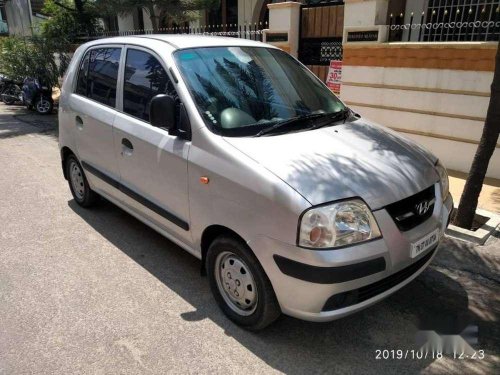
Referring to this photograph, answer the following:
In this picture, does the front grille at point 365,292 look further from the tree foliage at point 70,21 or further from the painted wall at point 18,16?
the painted wall at point 18,16

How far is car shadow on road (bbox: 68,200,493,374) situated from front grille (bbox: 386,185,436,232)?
30.5 inches

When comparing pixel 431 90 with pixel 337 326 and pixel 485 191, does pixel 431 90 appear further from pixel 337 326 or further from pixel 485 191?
pixel 337 326

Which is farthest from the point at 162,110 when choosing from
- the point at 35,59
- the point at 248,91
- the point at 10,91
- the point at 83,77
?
the point at 10,91

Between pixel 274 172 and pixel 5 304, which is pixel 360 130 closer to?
pixel 274 172

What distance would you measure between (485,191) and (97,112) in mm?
4619

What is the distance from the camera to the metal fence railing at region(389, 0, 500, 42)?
613 centimetres

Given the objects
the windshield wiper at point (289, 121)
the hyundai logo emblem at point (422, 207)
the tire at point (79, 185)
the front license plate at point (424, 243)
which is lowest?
the tire at point (79, 185)

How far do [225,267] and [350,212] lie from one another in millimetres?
978

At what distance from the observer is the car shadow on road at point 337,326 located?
104 inches

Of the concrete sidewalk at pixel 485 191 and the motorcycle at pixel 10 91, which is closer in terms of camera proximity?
the concrete sidewalk at pixel 485 191

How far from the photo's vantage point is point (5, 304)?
10.5ft

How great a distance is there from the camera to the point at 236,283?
2865 millimetres

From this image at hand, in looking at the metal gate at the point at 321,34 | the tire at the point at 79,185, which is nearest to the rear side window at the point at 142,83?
the tire at the point at 79,185

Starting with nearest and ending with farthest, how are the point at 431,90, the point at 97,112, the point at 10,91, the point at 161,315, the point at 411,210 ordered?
the point at 411,210 → the point at 161,315 → the point at 97,112 → the point at 431,90 → the point at 10,91
